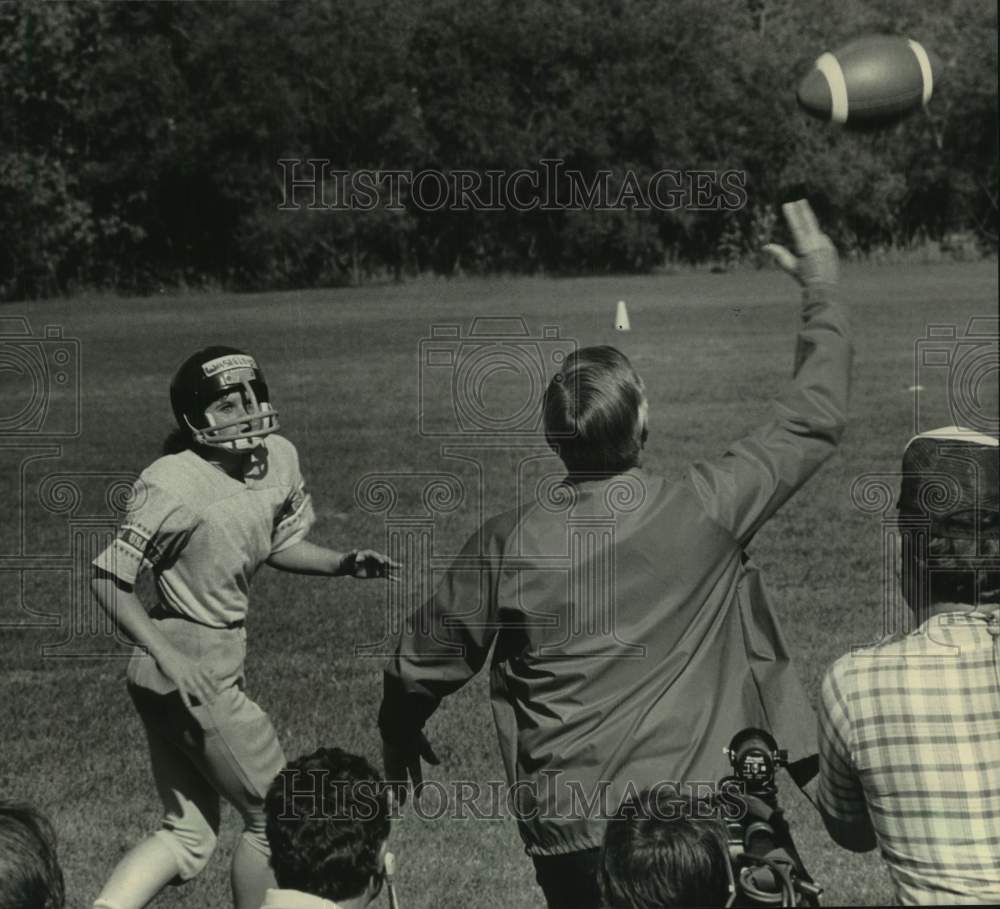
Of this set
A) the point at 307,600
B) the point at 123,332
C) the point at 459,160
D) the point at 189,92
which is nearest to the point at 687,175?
the point at 459,160

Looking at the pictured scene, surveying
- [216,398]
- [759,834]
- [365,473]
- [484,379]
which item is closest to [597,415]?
[759,834]

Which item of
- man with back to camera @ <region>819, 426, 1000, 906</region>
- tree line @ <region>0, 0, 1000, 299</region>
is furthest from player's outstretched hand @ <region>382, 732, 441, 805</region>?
tree line @ <region>0, 0, 1000, 299</region>

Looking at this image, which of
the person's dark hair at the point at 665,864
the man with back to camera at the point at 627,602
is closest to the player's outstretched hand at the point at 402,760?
the man with back to camera at the point at 627,602

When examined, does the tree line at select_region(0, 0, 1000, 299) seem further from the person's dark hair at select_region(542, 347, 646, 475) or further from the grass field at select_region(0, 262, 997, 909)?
the person's dark hair at select_region(542, 347, 646, 475)

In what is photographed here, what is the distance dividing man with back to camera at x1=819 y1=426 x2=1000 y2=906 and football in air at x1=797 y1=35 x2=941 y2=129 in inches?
128

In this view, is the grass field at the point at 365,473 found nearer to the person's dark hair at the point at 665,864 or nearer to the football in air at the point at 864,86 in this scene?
the person's dark hair at the point at 665,864

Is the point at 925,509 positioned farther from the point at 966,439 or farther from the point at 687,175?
the point at 687,175

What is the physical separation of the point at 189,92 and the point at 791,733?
3281cm

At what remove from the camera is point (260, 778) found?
4621 mm

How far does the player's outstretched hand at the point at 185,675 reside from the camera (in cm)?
436

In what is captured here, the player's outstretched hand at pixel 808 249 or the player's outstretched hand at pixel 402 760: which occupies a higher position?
the player's outstretched hand at pixel 808 249

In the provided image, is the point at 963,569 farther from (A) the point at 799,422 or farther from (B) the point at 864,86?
(B) the point at 864,86

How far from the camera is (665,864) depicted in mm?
2932

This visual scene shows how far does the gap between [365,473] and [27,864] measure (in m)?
10.5
